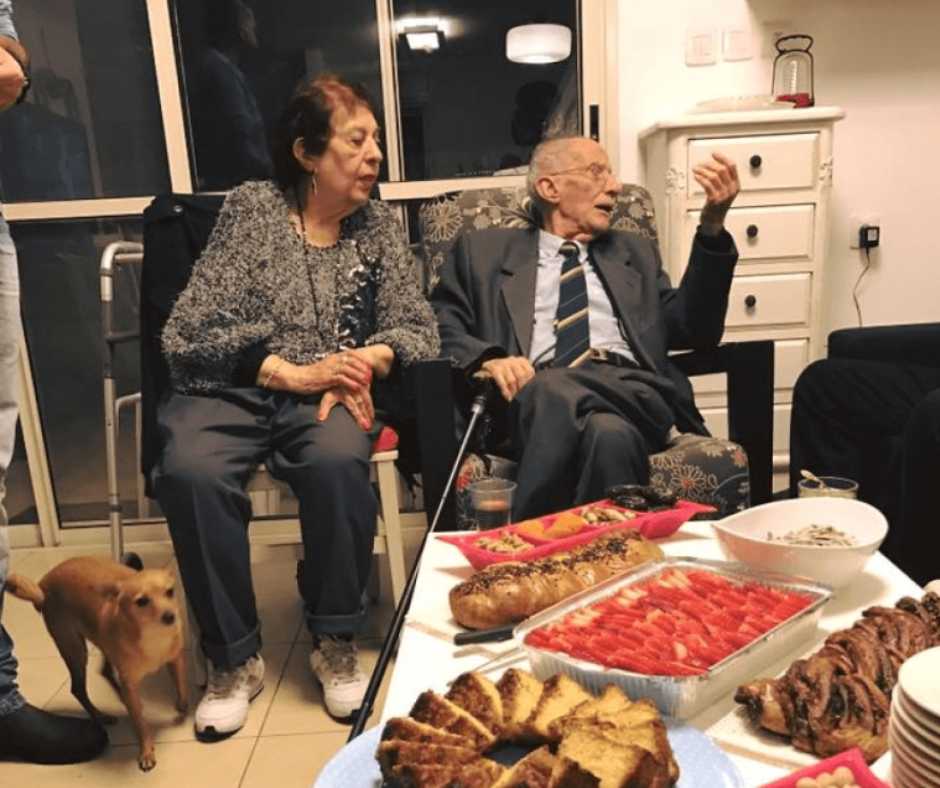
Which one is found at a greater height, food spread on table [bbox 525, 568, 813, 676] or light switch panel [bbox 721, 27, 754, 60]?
light switch panel [bbox 721, 27, 754, 60]

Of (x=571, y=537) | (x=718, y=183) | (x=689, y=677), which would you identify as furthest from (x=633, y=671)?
(x=718, y=183)

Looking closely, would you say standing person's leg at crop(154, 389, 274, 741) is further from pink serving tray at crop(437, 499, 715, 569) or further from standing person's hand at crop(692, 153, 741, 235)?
standing person's hand at crop(692, 153, 741, 235)

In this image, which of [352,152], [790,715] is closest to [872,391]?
[352,152]

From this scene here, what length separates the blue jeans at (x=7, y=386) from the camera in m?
1.56

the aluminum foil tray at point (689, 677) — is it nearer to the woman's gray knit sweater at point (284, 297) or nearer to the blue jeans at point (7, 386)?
the woman's gray knit sweater at point (284, 297)

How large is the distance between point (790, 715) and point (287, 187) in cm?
167

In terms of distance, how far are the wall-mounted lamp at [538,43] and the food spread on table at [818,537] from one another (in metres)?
2.09

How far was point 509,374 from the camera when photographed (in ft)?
5.98

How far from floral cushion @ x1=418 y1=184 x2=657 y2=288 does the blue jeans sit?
1023 mm

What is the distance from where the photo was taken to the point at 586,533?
119cm

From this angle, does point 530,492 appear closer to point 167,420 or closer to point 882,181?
point 167,420

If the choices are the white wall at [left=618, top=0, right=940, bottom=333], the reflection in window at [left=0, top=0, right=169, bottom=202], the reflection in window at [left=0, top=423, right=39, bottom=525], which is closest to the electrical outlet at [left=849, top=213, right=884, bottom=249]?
the white wall at [left=618, top=0, right=940, bottom=333]

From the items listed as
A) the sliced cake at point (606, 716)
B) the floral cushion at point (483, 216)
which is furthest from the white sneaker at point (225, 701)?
the sliced cake at point (606, 716)

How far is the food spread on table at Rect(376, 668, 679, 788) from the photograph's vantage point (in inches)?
25.4
